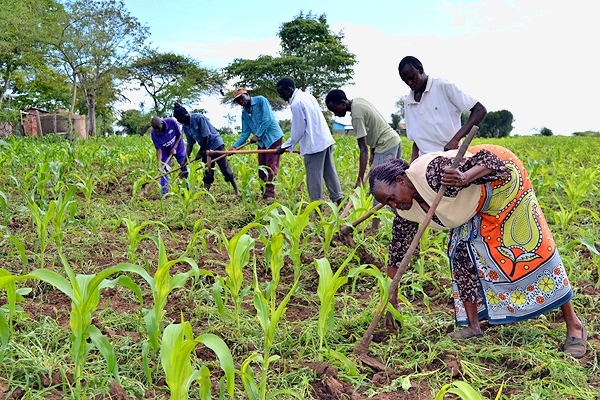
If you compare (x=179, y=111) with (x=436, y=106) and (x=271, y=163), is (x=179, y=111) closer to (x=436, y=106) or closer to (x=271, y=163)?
(x=271, y=163)

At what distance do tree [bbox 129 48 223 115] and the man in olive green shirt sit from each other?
3515 centimetres

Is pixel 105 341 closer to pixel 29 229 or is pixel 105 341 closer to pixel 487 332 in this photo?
pixel 487 332

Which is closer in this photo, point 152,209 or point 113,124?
point 152,209

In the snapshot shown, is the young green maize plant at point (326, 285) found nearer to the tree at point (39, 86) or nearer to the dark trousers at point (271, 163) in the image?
the dark trousers at point (271, 163)

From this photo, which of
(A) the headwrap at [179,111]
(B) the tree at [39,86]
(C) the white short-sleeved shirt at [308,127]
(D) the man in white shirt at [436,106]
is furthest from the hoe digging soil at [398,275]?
(B) the tree at [39,86]

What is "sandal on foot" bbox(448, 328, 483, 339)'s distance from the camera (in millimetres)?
2547

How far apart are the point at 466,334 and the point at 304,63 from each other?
37.3 meters

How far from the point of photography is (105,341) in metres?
1.84

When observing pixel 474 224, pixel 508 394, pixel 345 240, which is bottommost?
pixel 508 394

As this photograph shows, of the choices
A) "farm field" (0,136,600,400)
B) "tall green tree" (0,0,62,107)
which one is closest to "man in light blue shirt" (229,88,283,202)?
"farm field" (0,136,600,400)

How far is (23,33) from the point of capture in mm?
20297

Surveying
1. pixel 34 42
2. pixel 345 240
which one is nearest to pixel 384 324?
pixel 345 240

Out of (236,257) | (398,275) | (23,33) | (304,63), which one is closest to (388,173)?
(398,275)

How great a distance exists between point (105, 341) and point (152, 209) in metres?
3.67
